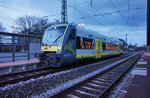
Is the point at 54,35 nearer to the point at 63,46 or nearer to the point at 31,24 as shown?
the point at 63,46

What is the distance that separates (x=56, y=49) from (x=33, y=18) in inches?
1175

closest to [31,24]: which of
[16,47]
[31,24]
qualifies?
[31,24]

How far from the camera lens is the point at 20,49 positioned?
453 inches

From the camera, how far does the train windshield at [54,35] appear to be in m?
8.12

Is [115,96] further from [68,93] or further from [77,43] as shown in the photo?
[77,43]

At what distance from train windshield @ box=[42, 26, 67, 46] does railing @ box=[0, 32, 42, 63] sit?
12.4ft

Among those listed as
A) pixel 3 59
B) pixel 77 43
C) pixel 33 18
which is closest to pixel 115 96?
pixel 77 43

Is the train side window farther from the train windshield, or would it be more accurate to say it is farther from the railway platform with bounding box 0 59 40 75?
the railway platform with bounding box 0 59 40 75

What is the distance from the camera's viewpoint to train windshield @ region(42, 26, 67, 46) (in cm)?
812

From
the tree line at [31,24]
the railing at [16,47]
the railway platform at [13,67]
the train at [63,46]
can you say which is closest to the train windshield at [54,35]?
the train at [63,46]

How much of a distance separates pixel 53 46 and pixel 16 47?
527 centimetres

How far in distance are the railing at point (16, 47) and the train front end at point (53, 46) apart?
3.89m

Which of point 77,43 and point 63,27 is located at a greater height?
point 63,27

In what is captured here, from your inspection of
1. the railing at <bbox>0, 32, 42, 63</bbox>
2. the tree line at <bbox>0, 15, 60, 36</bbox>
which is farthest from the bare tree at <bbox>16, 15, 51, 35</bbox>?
the railing at <bbox>0, 32, 42, 63</bbox>
